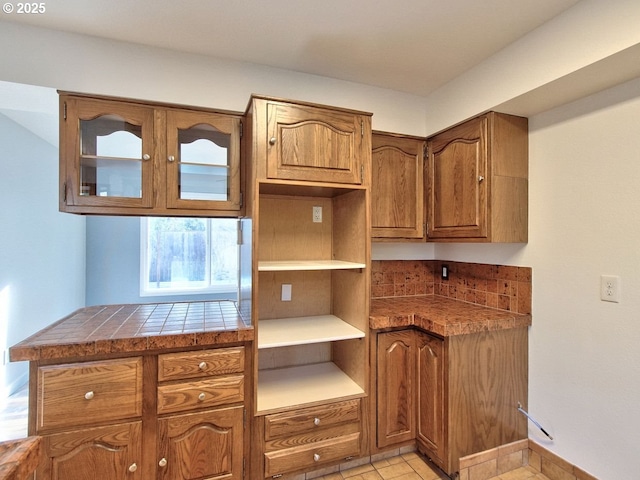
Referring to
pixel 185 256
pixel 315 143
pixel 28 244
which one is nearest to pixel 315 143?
pixel 315 143

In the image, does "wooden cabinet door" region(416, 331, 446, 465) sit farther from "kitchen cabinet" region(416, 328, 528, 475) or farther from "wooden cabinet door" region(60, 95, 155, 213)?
"wooden cabinet door" region(60, 95, 155, 213)

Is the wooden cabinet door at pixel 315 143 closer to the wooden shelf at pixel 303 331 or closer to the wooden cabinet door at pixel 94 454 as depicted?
the wooden shelf at pixel 303 331

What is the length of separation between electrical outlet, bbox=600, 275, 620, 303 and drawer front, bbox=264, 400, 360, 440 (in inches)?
55.7

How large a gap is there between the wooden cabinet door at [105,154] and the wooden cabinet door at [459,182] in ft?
6.17

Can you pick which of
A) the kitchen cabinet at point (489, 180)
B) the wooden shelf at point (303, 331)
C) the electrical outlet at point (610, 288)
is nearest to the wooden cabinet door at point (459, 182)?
the kitchen cabinet at point (489, 180)

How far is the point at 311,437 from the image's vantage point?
5.74 ft

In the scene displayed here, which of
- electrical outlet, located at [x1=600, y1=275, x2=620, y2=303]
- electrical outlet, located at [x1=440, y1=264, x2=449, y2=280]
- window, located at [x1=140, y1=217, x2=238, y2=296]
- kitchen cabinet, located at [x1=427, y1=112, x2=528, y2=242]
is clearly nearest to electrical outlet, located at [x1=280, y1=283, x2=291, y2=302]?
kitchen cabinet, located at [x1=427, y1=112, x2=528, y2=242]

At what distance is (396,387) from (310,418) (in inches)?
22.6

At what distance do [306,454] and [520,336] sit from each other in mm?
1458

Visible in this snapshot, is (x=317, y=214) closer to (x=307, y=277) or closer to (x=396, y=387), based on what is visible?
(x=307, y=277)

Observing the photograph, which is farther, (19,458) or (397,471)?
(397,471)

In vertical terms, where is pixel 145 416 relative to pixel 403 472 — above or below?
above

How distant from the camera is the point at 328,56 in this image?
1.93 metres

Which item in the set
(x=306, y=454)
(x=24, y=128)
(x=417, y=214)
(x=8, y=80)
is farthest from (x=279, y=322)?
(x=24, y=128)
